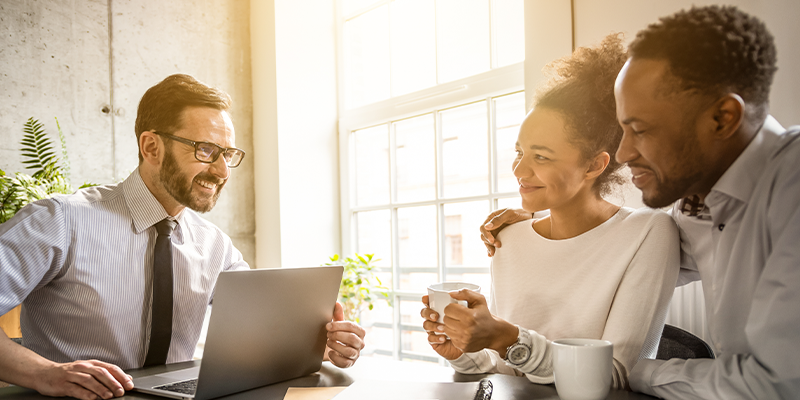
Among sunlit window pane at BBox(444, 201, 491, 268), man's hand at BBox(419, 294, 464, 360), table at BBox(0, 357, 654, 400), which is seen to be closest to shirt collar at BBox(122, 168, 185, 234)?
table at BBox(0, 357, 654, 400)

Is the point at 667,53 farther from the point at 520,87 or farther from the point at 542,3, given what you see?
the point at 520,87

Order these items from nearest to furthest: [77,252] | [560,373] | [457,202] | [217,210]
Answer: [560,373], [77,252], [457,202], [217,210]

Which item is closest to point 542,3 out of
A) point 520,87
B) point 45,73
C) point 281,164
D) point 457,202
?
point 520,87

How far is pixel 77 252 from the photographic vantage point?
56.8 inches

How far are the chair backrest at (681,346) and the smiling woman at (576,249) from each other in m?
0.13

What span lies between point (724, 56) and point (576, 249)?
59 centimetres

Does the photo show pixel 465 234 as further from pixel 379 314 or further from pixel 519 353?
pixel 519 353

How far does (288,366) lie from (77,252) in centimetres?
76

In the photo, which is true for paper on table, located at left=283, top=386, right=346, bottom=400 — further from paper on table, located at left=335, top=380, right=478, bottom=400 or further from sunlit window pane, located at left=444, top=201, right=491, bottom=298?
sunlit window pane, located at left=444, top=201, right=491, bottom=298

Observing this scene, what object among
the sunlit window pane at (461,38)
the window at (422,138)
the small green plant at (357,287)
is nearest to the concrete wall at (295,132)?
the window at (422,138)

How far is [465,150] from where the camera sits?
9.32 feet

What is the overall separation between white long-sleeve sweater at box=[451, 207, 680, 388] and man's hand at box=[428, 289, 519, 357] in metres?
0.07

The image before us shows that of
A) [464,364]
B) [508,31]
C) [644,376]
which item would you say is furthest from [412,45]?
[644,376]

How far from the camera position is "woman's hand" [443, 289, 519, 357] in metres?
1.01
